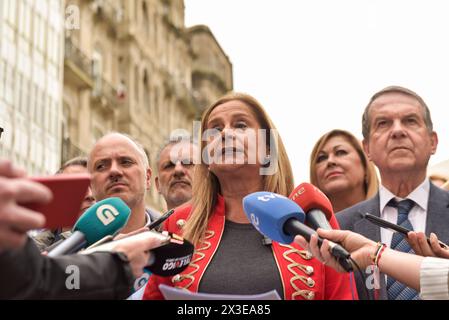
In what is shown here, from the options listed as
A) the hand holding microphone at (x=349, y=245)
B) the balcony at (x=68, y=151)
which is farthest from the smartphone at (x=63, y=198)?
the balcony at (x=68, y=151)

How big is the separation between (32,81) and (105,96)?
18.2 ft

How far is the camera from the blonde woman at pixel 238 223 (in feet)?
11.7

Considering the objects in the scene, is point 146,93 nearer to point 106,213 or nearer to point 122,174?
point 122,174

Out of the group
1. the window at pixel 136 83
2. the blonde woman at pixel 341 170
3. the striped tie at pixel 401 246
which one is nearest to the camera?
the striped tie at pixel 401 246

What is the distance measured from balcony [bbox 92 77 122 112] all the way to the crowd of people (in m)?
23.5

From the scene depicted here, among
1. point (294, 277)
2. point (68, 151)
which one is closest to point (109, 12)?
point (68, 151)

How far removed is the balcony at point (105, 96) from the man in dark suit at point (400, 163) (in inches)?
966

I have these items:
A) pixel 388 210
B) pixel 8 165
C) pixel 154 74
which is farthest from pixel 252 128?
pixel 154 74

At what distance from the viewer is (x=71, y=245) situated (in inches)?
116

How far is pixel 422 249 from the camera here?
3.29 metres

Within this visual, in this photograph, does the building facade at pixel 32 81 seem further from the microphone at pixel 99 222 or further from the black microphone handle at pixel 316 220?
the black microphone handle at pixel 316 220

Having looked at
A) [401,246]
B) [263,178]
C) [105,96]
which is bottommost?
[401,246]

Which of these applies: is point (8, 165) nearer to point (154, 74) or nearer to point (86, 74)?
point (86, 74)

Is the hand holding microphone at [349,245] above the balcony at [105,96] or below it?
below
